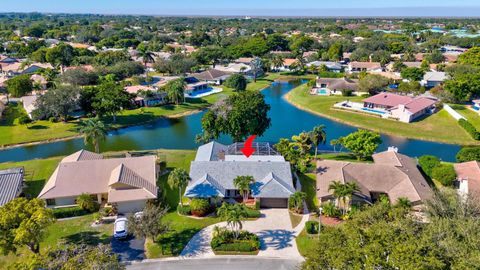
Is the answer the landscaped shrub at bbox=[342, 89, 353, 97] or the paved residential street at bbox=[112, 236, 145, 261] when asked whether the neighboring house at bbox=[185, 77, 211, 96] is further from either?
the paved residential street at bbox=[112, 236, 145, 261]

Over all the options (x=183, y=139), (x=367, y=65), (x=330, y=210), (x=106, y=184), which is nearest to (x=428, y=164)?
(x=330, y=210)

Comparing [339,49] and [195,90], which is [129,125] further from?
[339,49]

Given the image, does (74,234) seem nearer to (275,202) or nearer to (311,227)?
(275,202)

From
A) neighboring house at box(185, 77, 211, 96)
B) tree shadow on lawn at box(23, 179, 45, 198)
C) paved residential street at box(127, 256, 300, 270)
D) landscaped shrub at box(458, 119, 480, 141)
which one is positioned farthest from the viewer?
neighboring house at box(185, 77, 211, 96)

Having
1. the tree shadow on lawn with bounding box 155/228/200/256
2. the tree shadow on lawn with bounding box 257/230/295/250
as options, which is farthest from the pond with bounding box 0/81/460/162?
the tree shadow on lawn with bounding box 257/230/295/250

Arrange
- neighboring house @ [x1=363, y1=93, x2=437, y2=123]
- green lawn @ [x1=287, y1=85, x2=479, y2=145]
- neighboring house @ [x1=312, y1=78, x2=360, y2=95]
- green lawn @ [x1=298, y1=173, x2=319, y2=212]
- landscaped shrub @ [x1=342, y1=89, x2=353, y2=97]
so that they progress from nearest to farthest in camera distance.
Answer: green lawn @ [x1=298, y1=173, x2=319, y2=212] < green lawn @ [x1=287, y1=85, x2=479, y2=145] < neighboring house @ [x1=363, y1=93, x2=437, y2=123] < landscaped shrub @ [x1=342, y1=89, x2=353, y2=97] < neighboring house @ [x1=312, y1=78, x2=360, y2=95]

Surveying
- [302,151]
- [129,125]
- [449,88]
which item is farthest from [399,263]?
[449,88]
